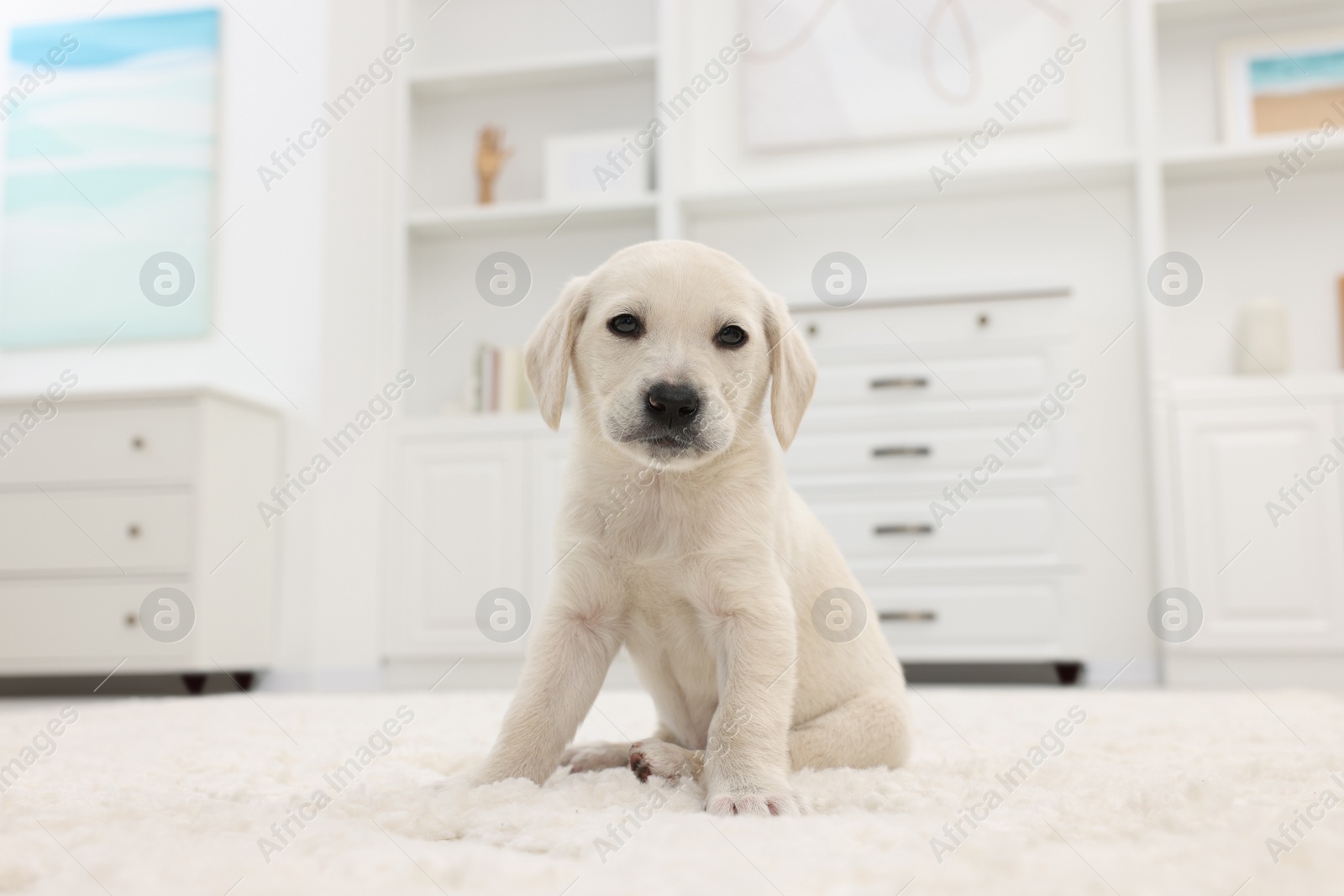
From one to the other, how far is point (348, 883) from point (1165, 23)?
5.39 meters

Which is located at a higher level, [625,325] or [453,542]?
[625,325]

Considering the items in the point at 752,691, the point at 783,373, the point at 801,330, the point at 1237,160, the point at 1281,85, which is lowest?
the point at 752,691

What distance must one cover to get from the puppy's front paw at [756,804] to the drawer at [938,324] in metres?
3.07

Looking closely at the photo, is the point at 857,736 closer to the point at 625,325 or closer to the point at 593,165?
the point at 625,325

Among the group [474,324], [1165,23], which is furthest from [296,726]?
[1165,23]

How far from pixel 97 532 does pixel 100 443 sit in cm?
38

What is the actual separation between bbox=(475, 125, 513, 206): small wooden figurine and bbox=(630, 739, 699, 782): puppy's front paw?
4.29 m

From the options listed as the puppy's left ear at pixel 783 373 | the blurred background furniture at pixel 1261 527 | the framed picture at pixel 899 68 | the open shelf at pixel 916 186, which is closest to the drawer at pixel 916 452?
the blurred background furniture at pixel 1261 527

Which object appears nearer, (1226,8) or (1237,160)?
(1237,160)

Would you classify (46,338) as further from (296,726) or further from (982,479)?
(982,479)

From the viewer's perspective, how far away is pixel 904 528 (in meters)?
4.15

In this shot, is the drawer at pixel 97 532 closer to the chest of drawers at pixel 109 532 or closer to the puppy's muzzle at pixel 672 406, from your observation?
the chest of drawers at pixel 109 532

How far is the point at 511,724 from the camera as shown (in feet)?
4.87

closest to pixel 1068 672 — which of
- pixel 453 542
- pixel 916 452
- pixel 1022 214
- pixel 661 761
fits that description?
pixel 916 452
